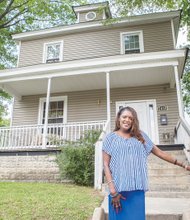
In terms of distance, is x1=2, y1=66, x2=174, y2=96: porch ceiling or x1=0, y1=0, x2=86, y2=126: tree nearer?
x1=2, y1=66, x2=174, y2=96: porch ceiling

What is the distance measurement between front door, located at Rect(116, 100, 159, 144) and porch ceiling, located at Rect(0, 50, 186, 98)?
33.6 inches

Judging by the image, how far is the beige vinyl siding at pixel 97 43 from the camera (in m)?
10.8

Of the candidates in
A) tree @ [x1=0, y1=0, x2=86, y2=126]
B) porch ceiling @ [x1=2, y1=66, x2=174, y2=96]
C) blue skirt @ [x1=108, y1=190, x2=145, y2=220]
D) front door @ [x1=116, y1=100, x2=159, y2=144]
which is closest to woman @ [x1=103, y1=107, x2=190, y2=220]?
blue skirt @ [x1=108, y1=190, x2=145, y2=220]

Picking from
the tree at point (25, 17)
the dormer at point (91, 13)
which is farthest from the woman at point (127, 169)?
the tree at point (25, 17)

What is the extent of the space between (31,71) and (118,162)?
27.2ft

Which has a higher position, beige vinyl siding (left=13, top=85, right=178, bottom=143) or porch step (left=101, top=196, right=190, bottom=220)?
beige vinyl siding (left=13, top=85, right=178, bottom=143)

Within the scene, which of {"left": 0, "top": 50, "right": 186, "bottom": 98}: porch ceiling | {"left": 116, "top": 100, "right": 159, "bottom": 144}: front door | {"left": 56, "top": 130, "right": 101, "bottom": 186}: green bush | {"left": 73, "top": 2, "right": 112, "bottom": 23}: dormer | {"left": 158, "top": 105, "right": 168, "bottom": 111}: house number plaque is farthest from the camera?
{"left": 73, "top": 2, "right": 112, "bottom": 23}: dormer

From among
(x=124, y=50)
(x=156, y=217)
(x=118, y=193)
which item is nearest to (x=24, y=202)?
(x=156, y=217)

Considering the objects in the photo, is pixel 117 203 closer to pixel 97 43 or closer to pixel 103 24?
pixel 103 24

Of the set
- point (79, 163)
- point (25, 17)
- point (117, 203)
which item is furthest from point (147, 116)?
point (25, 17)

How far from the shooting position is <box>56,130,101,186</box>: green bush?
5969 millimetres

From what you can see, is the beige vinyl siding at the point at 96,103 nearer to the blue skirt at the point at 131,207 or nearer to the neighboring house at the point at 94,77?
the neighboring house at the point at 94,77

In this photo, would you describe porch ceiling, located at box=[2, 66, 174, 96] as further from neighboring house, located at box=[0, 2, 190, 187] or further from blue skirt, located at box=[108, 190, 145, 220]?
blue skirt, located at box=[108, 190, 145, 220]

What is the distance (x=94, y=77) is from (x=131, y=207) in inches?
320
